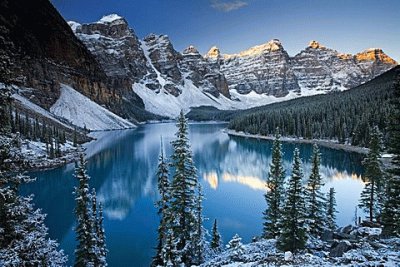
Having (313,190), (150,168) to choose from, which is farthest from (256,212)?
(150,168)

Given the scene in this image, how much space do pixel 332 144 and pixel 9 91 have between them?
104 m

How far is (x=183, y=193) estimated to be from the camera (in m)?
20.2

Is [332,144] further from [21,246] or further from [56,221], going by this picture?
[21,246]

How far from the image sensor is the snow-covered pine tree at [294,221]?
1703 cm

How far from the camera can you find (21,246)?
9117 mm

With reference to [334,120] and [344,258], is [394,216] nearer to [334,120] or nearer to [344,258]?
[344,258]

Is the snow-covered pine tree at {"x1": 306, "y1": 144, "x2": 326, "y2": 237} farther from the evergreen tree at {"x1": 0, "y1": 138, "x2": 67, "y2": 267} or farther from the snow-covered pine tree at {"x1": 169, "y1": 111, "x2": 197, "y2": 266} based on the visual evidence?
the evergreen tree at {"x1": 0, "y1": 138, "x2": 67, "y2": 267}

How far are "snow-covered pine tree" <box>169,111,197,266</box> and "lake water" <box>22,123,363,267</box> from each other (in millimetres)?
7647

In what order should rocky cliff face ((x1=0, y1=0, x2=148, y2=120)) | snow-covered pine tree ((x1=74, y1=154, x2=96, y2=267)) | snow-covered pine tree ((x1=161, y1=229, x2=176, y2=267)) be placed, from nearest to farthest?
snow-covered pine tree ((x1=161, y1=229, x2=176, y2=267)) < snow-covered pine tree ((x1=74, y1=154, x2=96, y2=267)) < rocky cliff face ((x1=0, y1=0, x2=148, y2=120))

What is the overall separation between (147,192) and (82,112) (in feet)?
414

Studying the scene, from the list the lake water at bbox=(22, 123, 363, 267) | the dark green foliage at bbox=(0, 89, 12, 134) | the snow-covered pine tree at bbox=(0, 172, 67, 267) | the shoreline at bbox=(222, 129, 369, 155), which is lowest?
the lake water at bbox=(22, 123, 363, 267)

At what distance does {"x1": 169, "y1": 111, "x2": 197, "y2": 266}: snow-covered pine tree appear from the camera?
1994cm

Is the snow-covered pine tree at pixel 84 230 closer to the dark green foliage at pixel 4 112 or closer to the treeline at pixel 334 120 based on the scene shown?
the dark green foliage at pixel 4 112

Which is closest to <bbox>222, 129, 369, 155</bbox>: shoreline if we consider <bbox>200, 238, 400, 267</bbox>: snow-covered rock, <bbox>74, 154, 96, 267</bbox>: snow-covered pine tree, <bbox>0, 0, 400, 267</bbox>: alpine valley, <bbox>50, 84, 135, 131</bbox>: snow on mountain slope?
<bbox>0, 0, 400, 267</bbox>: alpine valley
